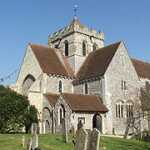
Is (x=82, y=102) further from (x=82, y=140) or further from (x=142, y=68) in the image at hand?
(x=82, y=140)

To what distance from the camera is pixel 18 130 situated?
39500 mm

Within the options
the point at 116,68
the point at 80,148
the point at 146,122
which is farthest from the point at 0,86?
the point at 80,148

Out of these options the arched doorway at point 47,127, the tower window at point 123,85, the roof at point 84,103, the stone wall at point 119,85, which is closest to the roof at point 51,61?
the roof at point 84,103

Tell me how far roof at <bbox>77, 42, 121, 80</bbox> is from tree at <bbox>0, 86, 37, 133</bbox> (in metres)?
11.5

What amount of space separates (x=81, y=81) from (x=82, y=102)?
6.85 m

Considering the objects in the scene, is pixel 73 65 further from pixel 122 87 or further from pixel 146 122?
pixel 146 122

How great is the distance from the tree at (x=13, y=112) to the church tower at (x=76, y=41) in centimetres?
1385

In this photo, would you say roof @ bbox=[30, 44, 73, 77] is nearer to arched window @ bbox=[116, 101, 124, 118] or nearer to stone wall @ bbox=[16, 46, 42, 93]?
stone wall @ bbox=[16, 46, 42, 93]

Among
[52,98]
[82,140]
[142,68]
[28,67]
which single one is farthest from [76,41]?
[82,140]

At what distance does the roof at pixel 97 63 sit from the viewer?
46.8 meters

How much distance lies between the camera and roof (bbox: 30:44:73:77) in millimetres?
48625

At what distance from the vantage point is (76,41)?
178ft

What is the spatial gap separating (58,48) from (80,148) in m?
48.0

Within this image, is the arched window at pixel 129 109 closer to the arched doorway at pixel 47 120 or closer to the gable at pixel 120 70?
the gable at pixel 120 70
